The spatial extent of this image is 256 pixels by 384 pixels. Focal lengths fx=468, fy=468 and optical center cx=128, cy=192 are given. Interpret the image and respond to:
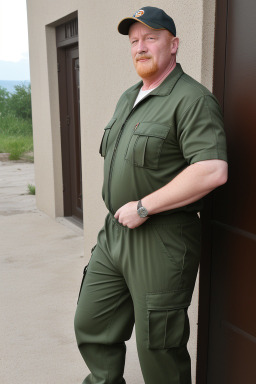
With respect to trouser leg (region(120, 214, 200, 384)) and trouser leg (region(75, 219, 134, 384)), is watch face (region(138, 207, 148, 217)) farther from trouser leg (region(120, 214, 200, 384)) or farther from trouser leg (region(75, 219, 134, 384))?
trouser leg (region(75, 219, 134, 384))

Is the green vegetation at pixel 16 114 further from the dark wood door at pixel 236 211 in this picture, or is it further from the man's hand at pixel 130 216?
the man's hand at pixel 130 216

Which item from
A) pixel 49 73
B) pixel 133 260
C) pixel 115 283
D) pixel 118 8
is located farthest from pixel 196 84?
pixel 49 73

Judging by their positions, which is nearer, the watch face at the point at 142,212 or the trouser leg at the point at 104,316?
the watch face at the point at 142,212

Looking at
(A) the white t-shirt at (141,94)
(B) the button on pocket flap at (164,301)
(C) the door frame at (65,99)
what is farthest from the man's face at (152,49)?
(C) the door frame at (65,99)

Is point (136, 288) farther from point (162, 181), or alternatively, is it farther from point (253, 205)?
point (253, 205)

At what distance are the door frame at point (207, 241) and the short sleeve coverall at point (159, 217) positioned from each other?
338mm

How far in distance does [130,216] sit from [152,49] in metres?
0.66

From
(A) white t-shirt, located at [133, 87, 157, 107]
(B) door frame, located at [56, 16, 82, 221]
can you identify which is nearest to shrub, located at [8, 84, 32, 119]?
(B) door frame, located at [56, 16, 82, 221]

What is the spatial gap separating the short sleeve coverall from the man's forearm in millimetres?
37

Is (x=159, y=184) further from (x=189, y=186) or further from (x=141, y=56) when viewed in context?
(x=141, y=56)

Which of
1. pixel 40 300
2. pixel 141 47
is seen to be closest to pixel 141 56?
pixel 141 47

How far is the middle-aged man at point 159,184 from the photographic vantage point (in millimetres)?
1713

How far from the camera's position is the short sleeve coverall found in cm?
173

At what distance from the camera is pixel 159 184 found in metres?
1.86
